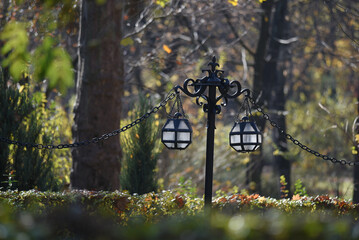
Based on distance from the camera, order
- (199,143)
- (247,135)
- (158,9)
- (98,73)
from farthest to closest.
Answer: (199,143) < (158,9) < (98,73) < (247,135)

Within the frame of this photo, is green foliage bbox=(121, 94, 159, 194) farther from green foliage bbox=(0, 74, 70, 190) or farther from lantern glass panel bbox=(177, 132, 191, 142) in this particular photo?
lantern glass panel bbox=(177, 132, 191, 142)

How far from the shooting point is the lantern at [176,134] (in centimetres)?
595

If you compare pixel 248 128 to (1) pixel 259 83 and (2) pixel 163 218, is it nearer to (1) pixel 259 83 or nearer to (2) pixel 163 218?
(2) pixel 163 218

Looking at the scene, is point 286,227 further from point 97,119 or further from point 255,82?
point 255,82

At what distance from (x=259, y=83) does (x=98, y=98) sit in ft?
22.4

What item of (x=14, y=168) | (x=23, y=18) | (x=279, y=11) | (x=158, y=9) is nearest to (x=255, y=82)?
(x=279, y=11)

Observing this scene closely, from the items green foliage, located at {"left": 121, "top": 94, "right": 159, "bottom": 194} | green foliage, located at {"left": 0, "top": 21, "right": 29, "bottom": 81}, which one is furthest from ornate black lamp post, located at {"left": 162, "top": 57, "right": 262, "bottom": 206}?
green foliage, located at {"left": 121, "top": 94, "right": 159, "bottom": 194}

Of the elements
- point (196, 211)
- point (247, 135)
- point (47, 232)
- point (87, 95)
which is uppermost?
point (87, 95)

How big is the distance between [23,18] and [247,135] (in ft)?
26.7

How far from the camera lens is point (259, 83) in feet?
47.7

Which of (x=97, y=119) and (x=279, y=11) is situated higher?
(x=279, y=11)

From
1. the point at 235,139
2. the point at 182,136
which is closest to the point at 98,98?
the point at 182,136

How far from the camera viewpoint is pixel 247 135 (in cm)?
610

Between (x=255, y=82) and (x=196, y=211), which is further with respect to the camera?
(x=255, y=82)
